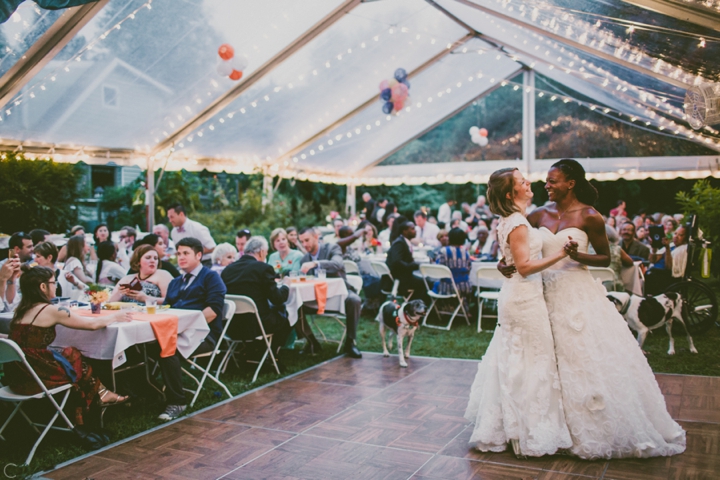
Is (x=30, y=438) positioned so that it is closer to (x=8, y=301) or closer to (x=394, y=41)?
(x=8, y=301)

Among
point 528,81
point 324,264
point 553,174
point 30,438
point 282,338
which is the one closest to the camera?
point 553,174

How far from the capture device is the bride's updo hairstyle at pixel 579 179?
3480 mm

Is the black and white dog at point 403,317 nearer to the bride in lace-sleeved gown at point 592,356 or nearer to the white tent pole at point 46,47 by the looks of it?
the bride in lace-sleeved gown at point 592,356

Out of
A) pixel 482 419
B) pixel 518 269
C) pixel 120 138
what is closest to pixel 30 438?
pixel 482 419

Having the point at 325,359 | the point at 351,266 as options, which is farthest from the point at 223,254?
the point at 351,266

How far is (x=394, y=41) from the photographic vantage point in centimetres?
1043

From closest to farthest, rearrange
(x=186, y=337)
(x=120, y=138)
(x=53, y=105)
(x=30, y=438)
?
(x=30, y=438) → (x=186, y=337) → (x=53, y=105) → (x=120, y=138)

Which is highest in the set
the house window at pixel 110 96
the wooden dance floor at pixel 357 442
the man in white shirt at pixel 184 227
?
the house window at pixel 110 96

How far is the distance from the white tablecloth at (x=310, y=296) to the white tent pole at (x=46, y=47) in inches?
146

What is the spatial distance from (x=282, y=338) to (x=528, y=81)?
10.8 m

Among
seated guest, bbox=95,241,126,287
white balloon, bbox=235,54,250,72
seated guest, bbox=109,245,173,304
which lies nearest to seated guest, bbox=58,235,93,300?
seated guest, bbox=95,241,126,287

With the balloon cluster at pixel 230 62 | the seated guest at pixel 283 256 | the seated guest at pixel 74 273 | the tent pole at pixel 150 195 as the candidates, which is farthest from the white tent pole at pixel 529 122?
the seated guest at pixel 74 273

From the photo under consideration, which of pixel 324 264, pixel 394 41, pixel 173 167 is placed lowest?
pixel 324 264

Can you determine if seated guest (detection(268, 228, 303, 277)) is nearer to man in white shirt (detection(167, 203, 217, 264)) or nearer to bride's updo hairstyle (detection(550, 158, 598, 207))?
man in white shirt (detection(167, 203, 217, 264))
